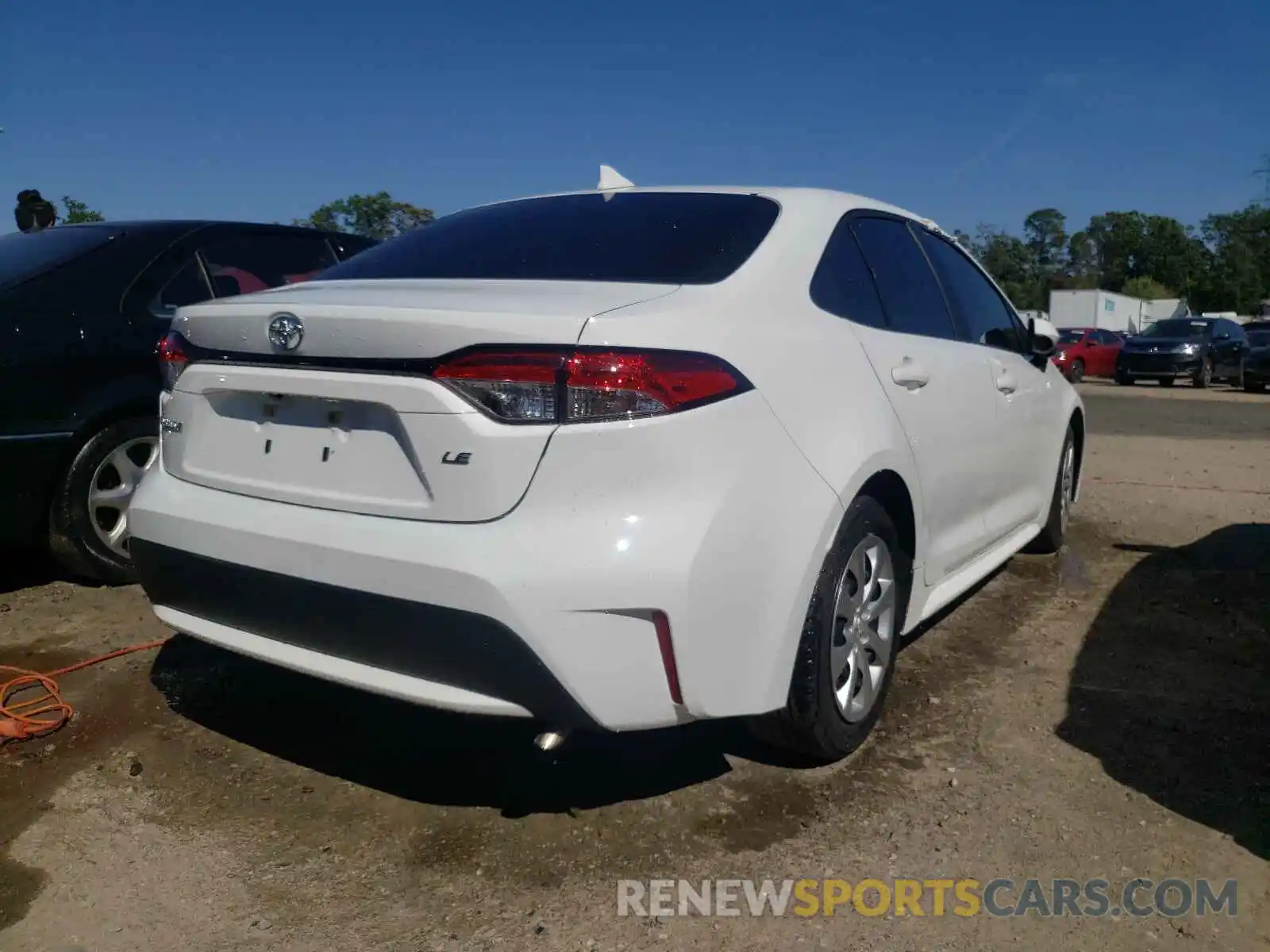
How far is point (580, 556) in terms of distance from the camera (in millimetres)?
2162

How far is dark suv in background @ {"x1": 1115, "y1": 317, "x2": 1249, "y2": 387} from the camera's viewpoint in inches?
873

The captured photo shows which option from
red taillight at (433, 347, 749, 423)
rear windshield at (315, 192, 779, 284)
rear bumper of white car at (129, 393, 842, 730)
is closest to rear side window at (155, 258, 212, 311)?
rear windshield at (315, 192, 779, 284)

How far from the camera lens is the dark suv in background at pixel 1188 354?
22.2m

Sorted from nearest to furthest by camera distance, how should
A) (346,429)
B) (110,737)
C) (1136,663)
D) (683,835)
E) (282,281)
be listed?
(346,429) → (683,835) → (110,737) → (1136,663) → (282,281)

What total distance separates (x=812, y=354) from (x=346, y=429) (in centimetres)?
116

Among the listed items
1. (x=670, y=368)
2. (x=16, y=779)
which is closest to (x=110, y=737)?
(x=16, y=779)

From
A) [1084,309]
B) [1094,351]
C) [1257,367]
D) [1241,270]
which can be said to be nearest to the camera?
[1257,367]

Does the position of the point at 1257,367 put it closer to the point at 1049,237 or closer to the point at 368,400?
the point at 368,400

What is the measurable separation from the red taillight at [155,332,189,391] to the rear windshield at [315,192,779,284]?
46 cm

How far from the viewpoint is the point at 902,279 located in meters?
3.50

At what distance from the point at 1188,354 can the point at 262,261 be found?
21744 millimetres

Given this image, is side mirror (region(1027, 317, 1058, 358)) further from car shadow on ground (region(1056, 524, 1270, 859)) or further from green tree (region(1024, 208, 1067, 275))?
green tree (region(1024, 208, 1067, 275))

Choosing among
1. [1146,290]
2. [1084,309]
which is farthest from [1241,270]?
[1084,309]

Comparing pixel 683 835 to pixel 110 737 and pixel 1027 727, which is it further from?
pixel 110 737
